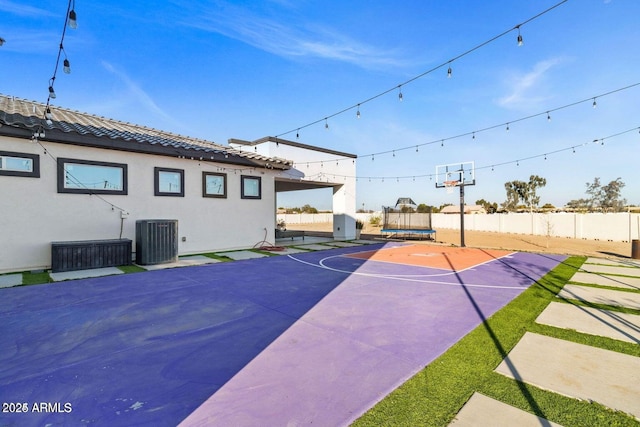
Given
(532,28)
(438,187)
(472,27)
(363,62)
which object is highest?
(363,62)

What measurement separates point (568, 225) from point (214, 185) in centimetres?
2481

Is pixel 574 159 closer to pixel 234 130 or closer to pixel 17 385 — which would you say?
pixel 234 130

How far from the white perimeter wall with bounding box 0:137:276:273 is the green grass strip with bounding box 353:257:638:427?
9.79m

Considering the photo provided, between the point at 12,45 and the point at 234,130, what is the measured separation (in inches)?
446

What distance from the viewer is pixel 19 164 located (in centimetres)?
761

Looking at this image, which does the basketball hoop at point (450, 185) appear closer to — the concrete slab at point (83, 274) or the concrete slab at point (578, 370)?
the concrete slab at point (578, 370)

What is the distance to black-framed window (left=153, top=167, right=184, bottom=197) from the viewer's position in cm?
1005

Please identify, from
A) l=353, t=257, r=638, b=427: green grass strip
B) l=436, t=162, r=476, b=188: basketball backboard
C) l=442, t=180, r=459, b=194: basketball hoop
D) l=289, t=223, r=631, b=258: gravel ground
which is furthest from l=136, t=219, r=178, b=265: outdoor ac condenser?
l=442, t=180, r=459, b=194: basketball hoop

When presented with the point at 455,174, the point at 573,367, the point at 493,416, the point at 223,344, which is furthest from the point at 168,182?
the point at 455,174

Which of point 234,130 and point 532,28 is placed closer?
point 532,28

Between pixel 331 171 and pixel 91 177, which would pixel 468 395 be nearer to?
pixel 91 177

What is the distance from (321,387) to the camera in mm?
2520

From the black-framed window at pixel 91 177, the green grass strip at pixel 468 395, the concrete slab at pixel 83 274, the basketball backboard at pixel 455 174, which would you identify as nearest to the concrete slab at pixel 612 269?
the green grass strip at pixel 468 395

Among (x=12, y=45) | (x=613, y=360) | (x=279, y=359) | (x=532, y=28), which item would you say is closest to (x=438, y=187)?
(x=532, y=28)
